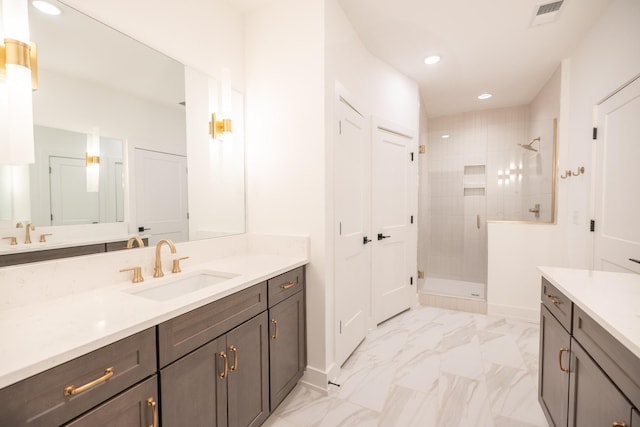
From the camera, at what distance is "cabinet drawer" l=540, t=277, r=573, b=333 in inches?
50.6

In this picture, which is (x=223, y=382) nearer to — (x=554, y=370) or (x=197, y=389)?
(x=197, y=389)

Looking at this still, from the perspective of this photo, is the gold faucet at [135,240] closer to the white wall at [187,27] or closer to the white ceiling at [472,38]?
the white wall at [187,27]

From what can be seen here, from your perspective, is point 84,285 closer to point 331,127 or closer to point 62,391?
point 62,391

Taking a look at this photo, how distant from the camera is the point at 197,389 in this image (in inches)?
45.6

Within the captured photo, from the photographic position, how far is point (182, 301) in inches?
44.7

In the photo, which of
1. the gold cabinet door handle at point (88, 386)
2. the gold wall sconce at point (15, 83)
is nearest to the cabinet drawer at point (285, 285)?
the gold cabinet door handle at point (88, 386)

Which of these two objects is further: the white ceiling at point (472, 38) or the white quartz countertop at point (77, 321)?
the white ceiling at point (472, 38)

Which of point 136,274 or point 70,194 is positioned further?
point 136,274

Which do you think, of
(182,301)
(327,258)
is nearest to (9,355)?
(182,301)

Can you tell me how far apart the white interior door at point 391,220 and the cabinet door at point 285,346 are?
3.71ft

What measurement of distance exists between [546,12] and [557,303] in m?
2.17

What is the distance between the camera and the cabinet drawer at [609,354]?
835 mm

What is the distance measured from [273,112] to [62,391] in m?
1.83

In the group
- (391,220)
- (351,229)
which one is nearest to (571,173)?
(391,220)
